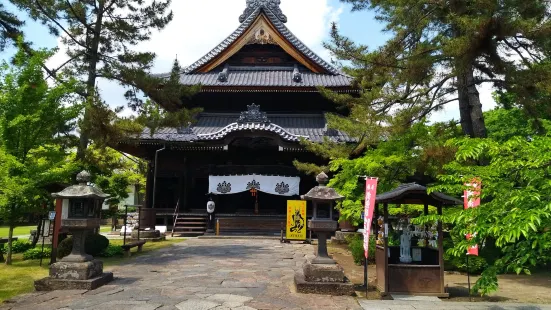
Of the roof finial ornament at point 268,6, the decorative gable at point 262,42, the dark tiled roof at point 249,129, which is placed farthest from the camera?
the roof finial ornament at point 268,6

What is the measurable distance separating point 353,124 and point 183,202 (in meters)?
12.5

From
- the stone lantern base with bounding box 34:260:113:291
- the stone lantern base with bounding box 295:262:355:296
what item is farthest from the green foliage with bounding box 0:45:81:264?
the stone lantern base with bounding box 295:262:355:296

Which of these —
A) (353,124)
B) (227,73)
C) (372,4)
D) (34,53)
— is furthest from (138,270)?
(227,73)

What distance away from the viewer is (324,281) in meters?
8.40

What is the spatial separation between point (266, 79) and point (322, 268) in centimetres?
1710

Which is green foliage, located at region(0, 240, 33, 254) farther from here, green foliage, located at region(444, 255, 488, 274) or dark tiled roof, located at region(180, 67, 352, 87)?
green foliage, located at region(444, 255, 488, 274)

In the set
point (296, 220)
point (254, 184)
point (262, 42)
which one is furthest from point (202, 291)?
point (262, 42)

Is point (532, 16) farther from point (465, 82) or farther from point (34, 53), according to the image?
point (34, 53)

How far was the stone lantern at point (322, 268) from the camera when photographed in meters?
8.27

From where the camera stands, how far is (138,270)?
10.7 metres

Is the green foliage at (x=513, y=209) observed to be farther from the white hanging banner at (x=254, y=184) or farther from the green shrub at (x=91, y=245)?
the white hanging banner at (x=254, y=184)

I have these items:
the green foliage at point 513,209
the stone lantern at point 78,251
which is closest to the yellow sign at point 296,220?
the stone lantern at point 78,251

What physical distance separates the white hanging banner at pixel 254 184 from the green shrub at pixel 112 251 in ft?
26.9

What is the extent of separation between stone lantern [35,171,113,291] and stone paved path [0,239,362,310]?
11.7 inches
